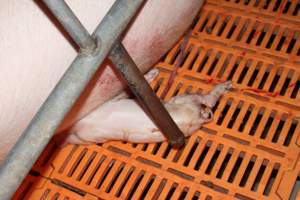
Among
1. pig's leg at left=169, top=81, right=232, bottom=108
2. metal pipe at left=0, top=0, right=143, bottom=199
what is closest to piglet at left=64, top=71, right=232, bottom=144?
pig's leg at left=169, top=81, right=232, bottom=108

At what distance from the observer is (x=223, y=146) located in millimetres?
1401

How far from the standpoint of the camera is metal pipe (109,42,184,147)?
1.05m

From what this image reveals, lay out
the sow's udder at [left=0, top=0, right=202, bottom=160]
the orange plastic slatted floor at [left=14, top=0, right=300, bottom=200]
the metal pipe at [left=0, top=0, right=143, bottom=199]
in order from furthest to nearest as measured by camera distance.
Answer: the orange plastic slatted floor at [left=14, top=0, right=300, bottom=200]
the sow's udder at [left=0, top=0, right=202, bottom=160]
the metal pipe at [left=0, top=0, right=143, bottom=199]

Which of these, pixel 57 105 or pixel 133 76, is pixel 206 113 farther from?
pixel 57 105

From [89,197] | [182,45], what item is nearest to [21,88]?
[89,197]

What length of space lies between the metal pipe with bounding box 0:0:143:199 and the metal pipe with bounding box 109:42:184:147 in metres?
0.10

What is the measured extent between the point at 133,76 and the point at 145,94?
85mm

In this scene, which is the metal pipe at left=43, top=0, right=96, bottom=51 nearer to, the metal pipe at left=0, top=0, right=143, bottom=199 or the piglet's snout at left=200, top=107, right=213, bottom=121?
the metal pipe at left=0, top=0, right=143, bottom=199

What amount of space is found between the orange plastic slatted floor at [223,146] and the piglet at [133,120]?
0.07 meters

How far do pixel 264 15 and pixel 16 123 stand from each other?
0.95 meters

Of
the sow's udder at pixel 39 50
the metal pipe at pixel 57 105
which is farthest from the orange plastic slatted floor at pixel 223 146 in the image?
the metal pipe at pixel 57 105

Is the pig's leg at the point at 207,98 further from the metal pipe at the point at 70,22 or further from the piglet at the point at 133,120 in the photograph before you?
the metal pipe at the point at 70,22

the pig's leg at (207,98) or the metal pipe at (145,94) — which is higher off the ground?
the pig's leg at (207,98)

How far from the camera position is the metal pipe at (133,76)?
2.78ft
